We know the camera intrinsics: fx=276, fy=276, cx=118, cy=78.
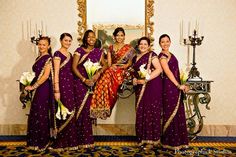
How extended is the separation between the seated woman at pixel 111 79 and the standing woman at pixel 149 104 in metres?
0.37

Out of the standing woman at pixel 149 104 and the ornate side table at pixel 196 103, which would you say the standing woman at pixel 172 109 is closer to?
the standing woman at pixel 149 104

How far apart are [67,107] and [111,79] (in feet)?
2.39

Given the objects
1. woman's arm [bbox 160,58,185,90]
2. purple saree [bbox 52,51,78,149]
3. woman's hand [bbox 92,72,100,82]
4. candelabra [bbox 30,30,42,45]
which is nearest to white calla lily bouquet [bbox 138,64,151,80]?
woman's arm [bbox 160,58,185,90]

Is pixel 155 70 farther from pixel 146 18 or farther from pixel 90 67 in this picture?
pixel 146 18

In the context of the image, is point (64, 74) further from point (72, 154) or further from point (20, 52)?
point (20, 52)

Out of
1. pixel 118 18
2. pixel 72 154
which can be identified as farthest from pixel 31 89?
pixel 118 18

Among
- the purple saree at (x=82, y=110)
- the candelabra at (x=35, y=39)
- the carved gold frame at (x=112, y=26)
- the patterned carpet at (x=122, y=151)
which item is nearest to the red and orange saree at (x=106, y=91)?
the purple saree at (x=82, y=110)

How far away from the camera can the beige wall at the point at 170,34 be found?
4531 mm

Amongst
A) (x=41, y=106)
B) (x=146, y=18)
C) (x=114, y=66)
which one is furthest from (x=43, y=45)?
(x=146, y=18)

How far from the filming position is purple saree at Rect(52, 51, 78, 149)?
139 inches

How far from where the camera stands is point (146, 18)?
4480 mm

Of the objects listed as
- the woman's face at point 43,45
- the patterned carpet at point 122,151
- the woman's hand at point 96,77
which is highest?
the woman's face at point 43,45

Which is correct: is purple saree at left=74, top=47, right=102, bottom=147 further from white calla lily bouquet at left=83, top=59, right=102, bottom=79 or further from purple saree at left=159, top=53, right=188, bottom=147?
purple saree at left=159, top=53, right=188, bottom=147

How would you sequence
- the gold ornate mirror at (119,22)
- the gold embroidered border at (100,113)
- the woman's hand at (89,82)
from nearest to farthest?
the woman's hand at (89,82) < the gold embroidered border at (100,113) < the gold ornate mirror at (119,22)
